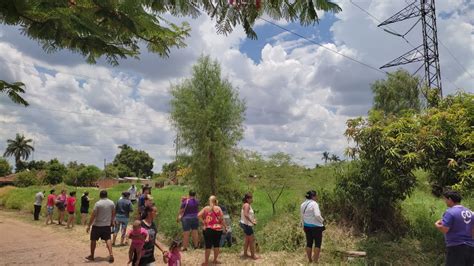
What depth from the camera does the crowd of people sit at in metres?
7.21

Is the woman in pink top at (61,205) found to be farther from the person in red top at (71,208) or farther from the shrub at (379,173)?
Result: the shrub at (379,173)

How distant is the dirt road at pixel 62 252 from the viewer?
37.0 feet

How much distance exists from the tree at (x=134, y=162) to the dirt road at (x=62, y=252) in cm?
8555

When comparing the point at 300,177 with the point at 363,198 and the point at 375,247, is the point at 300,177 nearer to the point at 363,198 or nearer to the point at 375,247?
the point at 363,198

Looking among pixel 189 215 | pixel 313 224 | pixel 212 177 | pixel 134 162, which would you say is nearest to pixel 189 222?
pixel 189 215

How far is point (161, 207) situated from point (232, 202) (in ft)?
12.4

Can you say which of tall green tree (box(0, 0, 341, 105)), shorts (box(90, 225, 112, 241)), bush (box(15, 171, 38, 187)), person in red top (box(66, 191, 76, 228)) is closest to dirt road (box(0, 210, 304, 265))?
shorts (box(90, 225, 112, 241))

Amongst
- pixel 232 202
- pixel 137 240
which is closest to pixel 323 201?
pixel 232 202

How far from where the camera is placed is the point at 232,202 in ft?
64.4

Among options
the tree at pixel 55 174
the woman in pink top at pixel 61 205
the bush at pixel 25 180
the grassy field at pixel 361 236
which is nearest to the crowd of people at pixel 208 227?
the grassy field at pixel 361 236

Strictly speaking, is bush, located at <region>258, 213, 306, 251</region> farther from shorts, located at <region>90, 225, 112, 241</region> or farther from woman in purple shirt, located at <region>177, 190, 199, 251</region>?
shorts, located at <region>90, 225, 112, 241</region>

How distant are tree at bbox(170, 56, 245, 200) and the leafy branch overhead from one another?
15.3 m

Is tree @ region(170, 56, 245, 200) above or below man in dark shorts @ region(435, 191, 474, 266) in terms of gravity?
above

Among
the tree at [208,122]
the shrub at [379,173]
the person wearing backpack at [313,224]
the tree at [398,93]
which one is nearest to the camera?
the person wearing backpack at [313,224]
